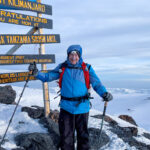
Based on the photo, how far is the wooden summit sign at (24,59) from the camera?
683 centimetres

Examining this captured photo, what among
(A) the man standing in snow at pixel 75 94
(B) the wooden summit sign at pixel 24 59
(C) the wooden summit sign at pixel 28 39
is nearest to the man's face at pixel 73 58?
(A) the man standing in snow at pixel 75 94

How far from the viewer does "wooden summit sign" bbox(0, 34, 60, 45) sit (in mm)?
6734

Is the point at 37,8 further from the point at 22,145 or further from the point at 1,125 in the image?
the point at 22,145

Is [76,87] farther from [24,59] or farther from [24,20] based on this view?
[24,20]

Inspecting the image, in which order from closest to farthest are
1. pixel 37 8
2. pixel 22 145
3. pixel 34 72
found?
pixel 34 72, pixel 22 145, pixel 37 8

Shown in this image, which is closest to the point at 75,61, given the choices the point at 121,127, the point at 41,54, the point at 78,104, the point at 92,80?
the point at 92,80

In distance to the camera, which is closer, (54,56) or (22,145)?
(22,145)

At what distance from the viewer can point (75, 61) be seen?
5172 mm

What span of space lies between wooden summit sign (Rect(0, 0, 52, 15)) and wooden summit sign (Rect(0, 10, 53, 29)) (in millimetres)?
238

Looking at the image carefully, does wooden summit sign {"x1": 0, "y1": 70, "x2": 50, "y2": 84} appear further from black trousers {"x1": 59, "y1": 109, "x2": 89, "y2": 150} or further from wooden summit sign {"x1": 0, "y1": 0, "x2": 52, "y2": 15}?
black trousers {"x1": 59, "y1": 109, "x2": 89, "y2": 150}

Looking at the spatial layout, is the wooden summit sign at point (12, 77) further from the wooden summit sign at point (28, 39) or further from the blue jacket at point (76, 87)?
the blue jacket at point (76, 87)

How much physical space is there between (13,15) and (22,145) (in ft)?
13.9

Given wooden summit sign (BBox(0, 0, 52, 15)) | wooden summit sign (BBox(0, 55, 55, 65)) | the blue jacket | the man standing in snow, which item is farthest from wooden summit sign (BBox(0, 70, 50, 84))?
the blue jacket

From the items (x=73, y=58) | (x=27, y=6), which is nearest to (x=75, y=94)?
(x=73, y=58)
